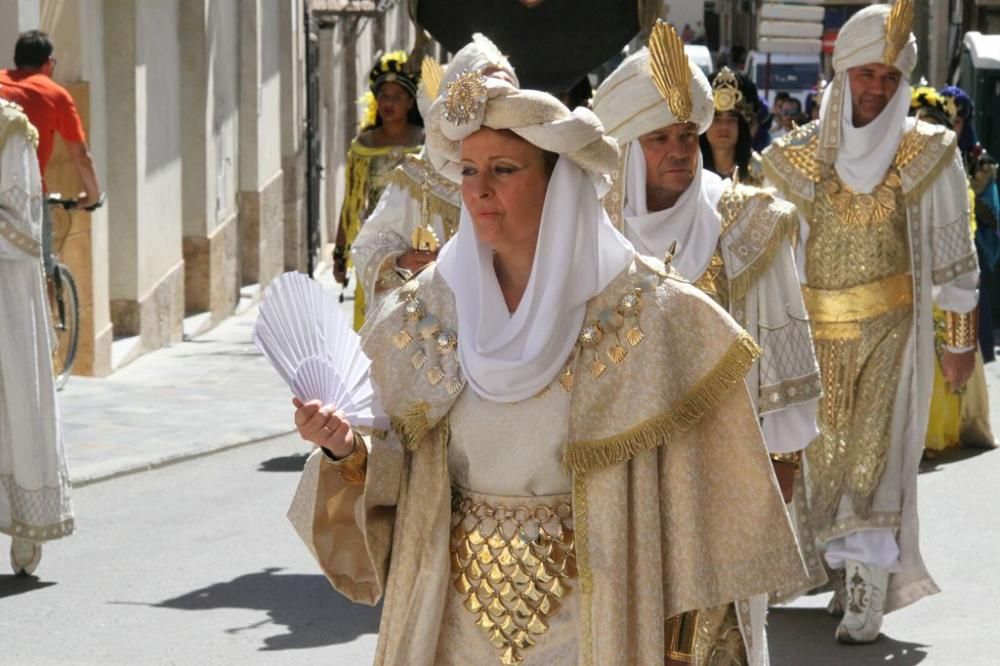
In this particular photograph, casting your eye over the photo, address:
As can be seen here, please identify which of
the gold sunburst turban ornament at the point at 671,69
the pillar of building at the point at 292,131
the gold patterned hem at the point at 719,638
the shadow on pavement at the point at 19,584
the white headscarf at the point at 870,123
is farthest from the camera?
the pillar of building at the point at 292,131

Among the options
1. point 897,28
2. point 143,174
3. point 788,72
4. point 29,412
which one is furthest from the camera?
point 788,72

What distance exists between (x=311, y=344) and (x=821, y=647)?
3.98m

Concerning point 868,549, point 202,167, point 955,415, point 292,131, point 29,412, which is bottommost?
point 292,131

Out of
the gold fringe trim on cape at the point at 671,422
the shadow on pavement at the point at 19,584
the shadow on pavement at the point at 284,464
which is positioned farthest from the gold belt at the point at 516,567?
the shadow on pavement at the point at 284,464

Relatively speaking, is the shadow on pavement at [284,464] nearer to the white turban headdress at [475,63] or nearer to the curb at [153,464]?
the curb at [153,464]

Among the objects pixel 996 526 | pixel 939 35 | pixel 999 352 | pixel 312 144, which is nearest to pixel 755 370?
pixel 996 526

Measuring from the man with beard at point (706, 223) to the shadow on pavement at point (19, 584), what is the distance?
3654 millimetres

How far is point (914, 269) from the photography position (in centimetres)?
816

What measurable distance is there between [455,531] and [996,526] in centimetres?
616

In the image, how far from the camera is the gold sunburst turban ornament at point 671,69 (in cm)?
579

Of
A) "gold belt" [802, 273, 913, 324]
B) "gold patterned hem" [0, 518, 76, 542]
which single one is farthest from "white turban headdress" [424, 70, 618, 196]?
"gold patterned hem" [0, 518, 76, 542]

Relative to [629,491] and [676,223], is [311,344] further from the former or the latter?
[676,223]

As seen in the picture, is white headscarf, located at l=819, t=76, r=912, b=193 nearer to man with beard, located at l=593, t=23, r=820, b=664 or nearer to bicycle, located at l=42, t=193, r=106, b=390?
man with beard, located at l=593, t=23, r=820, b=664

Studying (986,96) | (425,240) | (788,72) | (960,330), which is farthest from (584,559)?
(788,72)
